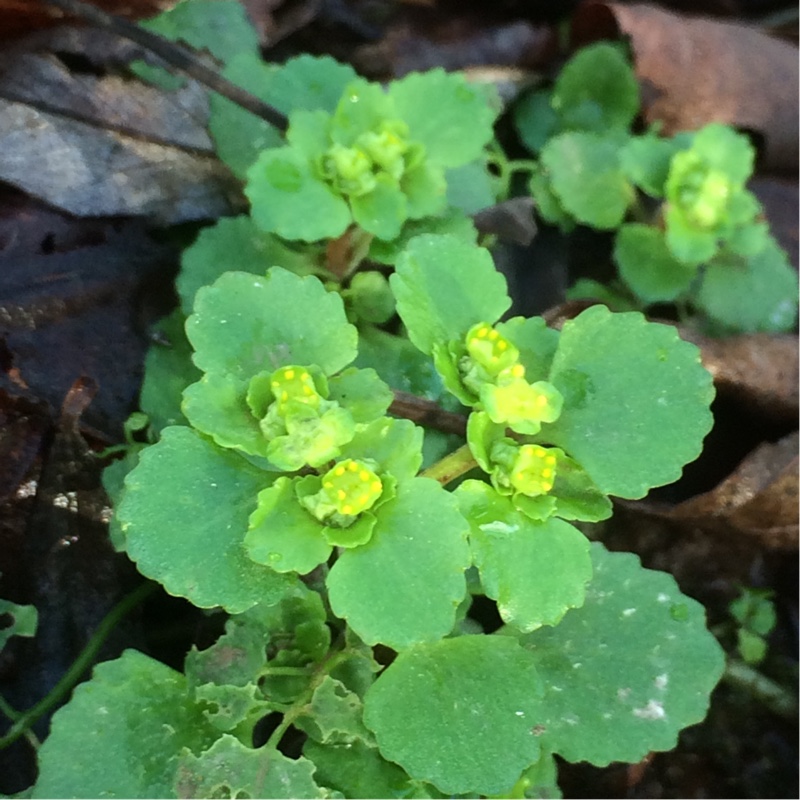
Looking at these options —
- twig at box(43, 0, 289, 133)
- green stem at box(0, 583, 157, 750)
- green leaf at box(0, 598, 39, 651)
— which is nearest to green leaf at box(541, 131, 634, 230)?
twig at box(43, 0, 289, 133)

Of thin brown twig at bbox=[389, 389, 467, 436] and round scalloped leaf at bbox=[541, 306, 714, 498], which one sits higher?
round scalloped leaf at bbox=[541, 306, 714, 498]

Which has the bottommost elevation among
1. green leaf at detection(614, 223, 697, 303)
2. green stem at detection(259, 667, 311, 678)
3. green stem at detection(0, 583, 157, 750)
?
green stem at detection(0, 583, 157, 750)

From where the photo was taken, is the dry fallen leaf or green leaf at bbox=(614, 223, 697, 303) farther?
green leaf at bbox=(614, 223, 697, 303)

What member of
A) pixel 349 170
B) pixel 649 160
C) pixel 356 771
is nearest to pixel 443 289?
pixel 349 170

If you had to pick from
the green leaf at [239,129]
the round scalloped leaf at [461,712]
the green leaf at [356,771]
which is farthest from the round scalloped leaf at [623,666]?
the green leaf at [239,129]

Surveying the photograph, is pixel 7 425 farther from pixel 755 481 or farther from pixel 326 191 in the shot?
pixel 755 481

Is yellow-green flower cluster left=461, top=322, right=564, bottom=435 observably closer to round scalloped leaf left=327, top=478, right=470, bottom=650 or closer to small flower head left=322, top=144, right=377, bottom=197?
round scalloped leaf left=327, top=478, right=470, bottom=650

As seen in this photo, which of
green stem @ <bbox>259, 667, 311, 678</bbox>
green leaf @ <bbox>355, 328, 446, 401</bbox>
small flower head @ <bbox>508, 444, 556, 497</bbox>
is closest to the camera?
small flower head @ <bbox>508, 444, 556, 497</bbox>
